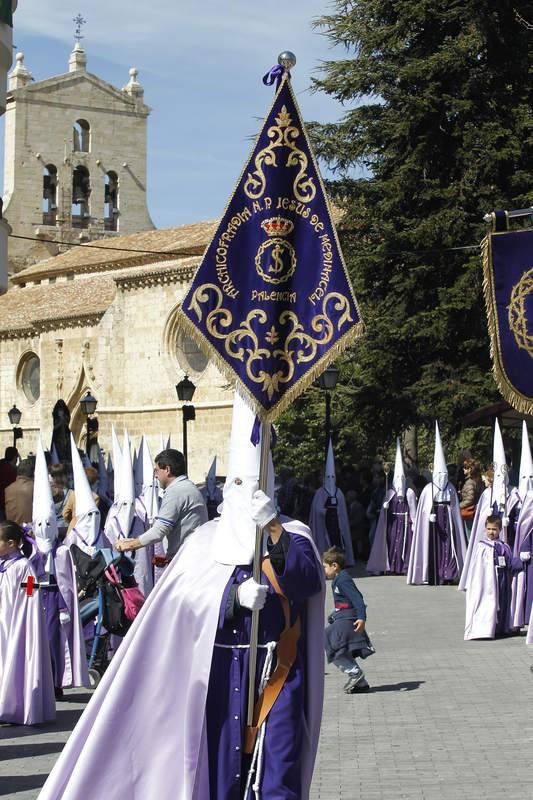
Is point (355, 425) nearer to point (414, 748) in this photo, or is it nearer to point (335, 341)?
point (414, 748)

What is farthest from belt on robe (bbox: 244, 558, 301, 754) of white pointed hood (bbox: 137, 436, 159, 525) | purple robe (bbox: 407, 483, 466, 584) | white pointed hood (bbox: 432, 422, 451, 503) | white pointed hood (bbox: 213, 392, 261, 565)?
purple robe (bbox: 407, 483, 466, 584)

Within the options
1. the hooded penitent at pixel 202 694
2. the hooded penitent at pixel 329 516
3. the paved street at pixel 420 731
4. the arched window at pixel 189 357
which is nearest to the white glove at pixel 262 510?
the hooded penitent at pixel 202 694

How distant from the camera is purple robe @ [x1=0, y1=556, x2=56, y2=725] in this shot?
1045cm

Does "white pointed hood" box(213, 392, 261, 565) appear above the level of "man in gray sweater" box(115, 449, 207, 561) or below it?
above

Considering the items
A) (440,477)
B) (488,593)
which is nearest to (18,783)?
(488,593)

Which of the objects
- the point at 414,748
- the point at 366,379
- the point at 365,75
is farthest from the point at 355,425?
the point at 414,748

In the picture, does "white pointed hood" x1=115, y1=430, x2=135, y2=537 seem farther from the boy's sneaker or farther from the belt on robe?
the belt on robe

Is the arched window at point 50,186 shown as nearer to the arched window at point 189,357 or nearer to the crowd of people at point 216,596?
the arched window at point 189,357

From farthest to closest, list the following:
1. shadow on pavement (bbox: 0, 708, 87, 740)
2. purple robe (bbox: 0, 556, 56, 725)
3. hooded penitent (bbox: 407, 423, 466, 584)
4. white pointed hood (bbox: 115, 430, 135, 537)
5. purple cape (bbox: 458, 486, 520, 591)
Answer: hooded penitent (bbox: 407, 423, 466, 584)
purple cape (bbox: 458, 486, 520, 591)
white pointed hood (bbox: 115, 430, 135, 537)
purple robe (bbox: 0, 556, 56, 725)
shadow on pavement (bbox: 0, 708, 87, 740)

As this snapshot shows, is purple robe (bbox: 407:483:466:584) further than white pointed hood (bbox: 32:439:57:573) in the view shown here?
Yes

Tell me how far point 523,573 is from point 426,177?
609 inches

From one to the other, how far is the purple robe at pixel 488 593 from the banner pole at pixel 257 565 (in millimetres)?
9198

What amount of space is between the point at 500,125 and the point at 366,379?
556 centimetres

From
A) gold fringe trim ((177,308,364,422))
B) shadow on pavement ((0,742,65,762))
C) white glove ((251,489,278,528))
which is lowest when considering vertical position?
shadow on pavement ((0,742,65,762))
